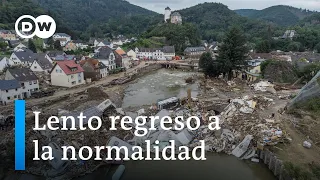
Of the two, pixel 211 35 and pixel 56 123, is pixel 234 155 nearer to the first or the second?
pixel 56 123

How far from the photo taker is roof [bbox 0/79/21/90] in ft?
75.9

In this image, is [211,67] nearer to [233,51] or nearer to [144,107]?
[233,51]

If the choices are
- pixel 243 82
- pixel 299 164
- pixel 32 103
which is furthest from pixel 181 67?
pixel 299 164

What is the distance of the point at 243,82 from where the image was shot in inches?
1358

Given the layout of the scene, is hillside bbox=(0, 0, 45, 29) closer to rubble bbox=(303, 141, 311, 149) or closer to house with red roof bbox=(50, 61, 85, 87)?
house with red roof bbox=(50, 61, 85, 87)

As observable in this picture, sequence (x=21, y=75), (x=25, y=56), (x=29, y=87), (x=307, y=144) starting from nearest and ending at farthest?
(x=307, y=144) < (x=21, y=75) < (x=29, y=87) < (x=25, y=56)

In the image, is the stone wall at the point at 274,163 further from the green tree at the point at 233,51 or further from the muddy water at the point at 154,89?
the green tree at the point at 233,51

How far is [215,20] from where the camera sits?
127 metres

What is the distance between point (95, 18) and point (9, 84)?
154 metres

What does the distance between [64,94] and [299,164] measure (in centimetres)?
2255

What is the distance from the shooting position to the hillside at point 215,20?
10880 centimetres

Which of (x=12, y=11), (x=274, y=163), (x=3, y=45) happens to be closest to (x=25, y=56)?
(x=3, y=45)

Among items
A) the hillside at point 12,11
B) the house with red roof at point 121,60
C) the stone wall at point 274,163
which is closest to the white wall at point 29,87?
the house with red roof at point 121,60

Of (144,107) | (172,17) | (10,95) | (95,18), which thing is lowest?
(144,107)
